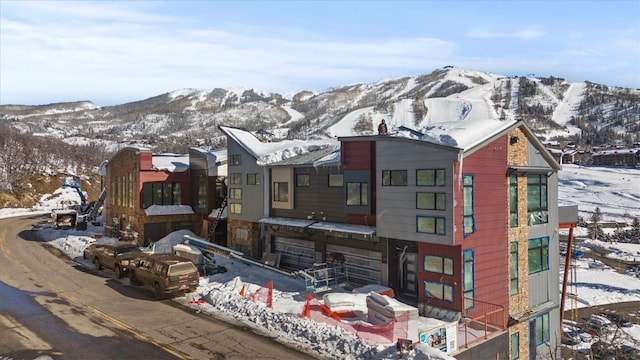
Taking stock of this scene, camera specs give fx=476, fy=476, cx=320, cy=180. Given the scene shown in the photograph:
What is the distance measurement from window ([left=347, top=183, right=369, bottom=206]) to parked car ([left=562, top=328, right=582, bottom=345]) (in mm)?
20421

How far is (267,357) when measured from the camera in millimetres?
16453

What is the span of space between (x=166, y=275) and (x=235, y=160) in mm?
13318

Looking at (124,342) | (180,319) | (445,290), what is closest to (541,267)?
(445,290)

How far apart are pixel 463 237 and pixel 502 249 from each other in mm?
3304

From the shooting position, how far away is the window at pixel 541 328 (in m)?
25.1

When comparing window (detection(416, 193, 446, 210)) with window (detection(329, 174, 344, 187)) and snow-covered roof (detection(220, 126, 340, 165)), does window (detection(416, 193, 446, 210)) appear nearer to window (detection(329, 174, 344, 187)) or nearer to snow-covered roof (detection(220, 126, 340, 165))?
window (detection(329, 174, 344, 187))

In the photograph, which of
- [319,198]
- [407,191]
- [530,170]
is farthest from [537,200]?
[319,198]

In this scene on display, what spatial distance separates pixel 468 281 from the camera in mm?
21578

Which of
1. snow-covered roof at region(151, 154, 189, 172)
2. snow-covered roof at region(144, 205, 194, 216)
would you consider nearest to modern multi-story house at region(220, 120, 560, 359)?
snow-covered roof at region(144, 205, 194, 216)

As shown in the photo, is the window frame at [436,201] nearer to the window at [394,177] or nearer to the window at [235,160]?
the window at [394,177]

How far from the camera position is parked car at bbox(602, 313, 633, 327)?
131 feet

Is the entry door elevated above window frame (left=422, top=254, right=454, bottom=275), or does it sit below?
below

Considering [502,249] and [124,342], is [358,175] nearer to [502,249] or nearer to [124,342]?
[502,249]

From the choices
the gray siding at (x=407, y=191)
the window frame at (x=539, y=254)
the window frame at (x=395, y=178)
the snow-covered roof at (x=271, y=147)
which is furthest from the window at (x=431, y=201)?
the snow-covered roof at (x=271, y=147)
